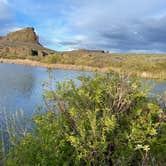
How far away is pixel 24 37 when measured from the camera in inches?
5935

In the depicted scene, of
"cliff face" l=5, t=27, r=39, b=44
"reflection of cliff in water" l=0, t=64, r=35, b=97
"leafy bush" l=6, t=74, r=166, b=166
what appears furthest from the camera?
"cliff face" l=5, t=27, r=39, b=44

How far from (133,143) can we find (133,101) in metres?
0.92

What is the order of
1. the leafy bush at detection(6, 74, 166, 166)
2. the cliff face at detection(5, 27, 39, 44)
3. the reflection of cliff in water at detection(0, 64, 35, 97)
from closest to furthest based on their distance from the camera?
the leafy bush at detection(6, 74, 166, 166) < the reflection of cliff in water at detection(0, 64, 35, 97) < the cliff face at detection(5, 27, 39, 44)

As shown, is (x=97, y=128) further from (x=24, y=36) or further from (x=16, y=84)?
(x=24, y=36)

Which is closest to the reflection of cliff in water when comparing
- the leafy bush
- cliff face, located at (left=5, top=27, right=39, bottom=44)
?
the leafy bush

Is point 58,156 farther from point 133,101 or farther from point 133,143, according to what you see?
point 133,101

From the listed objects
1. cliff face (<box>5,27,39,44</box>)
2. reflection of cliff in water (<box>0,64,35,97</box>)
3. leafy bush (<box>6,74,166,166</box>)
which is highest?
cliff face (<box>5,27,39,44</box>)

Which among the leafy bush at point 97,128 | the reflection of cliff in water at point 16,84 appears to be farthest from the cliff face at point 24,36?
the leafy bush at point 97,128

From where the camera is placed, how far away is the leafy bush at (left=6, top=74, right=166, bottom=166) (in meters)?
5.02

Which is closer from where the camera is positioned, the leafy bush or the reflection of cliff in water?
the leafy bush

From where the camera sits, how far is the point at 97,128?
5.06 metres

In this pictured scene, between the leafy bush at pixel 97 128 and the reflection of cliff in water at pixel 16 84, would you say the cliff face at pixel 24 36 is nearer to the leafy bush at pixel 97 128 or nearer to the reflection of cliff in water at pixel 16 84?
the reflection of cliff in water at pixel 16 84

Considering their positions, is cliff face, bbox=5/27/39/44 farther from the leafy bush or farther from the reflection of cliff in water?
the leafy bush

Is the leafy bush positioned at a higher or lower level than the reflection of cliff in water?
higher
